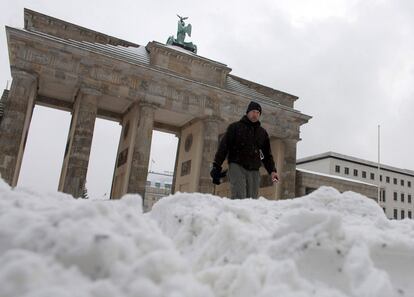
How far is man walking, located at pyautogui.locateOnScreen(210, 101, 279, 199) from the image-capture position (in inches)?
236

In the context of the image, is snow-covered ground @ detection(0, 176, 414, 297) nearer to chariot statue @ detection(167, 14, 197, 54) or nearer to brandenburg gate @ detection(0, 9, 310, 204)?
brandenburg gate @ detection(0, 9, 310, 204)

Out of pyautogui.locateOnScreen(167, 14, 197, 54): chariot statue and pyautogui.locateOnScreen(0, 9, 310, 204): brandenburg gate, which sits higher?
pyautogui.locateOnScreen(167, 14, 197, 54): chariot statue

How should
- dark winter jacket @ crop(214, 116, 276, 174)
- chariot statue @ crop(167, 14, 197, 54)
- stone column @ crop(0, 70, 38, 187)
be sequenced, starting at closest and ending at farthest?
dark winter jacket @ crop(214, 116, 276, 174)
stone column @ crop(0, 70, 38, 187)
chariot statue @ crop(167, 14, 197, 54)

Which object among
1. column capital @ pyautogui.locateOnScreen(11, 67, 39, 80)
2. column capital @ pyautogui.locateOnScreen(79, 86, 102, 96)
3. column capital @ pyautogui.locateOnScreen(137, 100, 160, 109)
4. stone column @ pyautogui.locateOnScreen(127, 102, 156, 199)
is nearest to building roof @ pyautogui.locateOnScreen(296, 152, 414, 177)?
column capital @ pyautogui.locateOnScreen(137, 100, 160, 109)

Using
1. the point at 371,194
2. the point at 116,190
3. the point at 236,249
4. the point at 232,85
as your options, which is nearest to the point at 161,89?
the point at 232,85

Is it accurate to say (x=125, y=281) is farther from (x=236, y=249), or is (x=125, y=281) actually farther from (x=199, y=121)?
(x=199, y=121)

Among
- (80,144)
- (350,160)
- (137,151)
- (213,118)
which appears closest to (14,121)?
(80,144)

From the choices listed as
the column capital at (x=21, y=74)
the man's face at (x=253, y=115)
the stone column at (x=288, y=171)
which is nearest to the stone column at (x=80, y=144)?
the column capital at (x=21, y=74)

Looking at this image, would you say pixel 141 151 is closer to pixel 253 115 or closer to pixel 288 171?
A: pixel 288 171

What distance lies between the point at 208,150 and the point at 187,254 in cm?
1625

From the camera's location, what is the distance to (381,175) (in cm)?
5800

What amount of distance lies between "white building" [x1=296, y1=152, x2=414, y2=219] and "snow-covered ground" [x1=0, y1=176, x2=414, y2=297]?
53691 millimetres

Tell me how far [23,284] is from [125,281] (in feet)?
1.39

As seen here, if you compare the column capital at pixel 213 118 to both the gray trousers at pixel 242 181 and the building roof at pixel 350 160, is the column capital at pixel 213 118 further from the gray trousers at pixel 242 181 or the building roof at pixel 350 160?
the building roof at pixel 350 160
